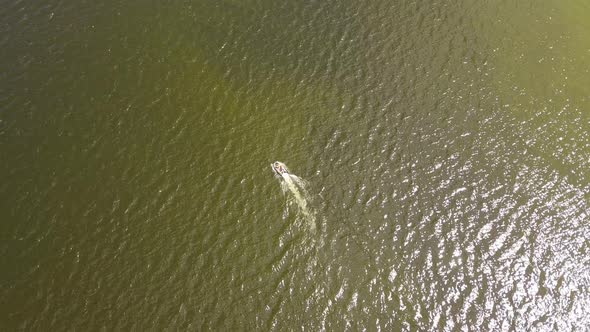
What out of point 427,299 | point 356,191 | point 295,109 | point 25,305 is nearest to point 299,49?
point 295,109

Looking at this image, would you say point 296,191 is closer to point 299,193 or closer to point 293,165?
point 299,193

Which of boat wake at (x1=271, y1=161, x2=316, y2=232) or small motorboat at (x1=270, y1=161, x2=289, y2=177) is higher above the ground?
small motorboat at (x1=270, y1=161, x2=289, y2=177)

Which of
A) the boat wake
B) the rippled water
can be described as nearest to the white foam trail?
the boat wake

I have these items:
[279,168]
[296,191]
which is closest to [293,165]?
[279,168]

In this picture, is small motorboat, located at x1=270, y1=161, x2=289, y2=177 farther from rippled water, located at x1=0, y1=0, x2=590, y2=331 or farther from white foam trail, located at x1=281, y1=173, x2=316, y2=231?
rippled water, located at x1=0, y1=0, x2=590, y2=331

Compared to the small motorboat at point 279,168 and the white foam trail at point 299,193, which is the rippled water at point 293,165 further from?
the small motorboat at point 279,168

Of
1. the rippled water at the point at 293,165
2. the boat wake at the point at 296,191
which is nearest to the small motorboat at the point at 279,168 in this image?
the boat wake at the point at 296,191
